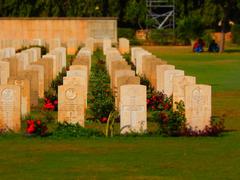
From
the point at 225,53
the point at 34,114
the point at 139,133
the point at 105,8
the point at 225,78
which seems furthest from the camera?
the point at 105,8

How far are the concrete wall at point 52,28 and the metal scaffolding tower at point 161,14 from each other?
41.5ft

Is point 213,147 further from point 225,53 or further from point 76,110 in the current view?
point 225,53

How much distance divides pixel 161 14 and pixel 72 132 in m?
65.3

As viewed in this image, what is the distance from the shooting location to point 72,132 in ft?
57.8

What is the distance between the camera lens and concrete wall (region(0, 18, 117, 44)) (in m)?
66.9

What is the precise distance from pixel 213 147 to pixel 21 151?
294 centimetres

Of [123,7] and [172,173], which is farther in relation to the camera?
[123,7]


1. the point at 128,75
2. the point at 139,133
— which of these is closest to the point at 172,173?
the point at 139,133

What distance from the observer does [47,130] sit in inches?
706

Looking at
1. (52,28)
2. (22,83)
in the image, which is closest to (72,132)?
(22,83)

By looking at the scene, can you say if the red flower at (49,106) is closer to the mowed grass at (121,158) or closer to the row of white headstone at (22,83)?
the row of white headstone at (22,83)

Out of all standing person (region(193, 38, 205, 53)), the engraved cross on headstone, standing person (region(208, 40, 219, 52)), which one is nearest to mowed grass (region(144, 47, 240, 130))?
standing person (region(193, 38, 205, 53))

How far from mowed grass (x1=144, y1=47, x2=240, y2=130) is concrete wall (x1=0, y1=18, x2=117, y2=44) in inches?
354

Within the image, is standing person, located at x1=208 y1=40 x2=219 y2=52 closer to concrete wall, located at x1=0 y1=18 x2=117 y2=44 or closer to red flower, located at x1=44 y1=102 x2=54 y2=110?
concrete wall, located at x1=0 y1=18 x2=117 y2=44
